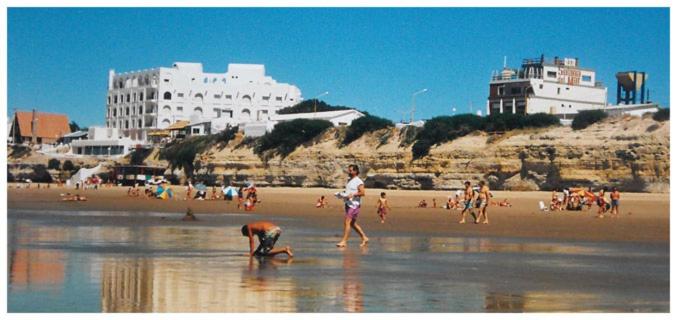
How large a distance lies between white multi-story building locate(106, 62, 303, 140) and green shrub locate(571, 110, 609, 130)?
58.5 meters

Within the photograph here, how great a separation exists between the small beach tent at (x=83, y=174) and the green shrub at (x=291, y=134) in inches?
685

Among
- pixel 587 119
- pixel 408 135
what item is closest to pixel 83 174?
pixel 408 135

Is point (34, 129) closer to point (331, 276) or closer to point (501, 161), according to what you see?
point (501, 161)

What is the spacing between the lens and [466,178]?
50.4m

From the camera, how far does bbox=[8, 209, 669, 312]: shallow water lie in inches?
A: 337

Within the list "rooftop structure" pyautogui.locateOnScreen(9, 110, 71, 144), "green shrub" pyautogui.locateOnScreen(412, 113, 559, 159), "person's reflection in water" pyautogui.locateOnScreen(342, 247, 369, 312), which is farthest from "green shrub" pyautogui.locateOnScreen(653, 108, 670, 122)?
"rooftop structure" pyautogui.locateOnScreen(9, 110, 71, 144)

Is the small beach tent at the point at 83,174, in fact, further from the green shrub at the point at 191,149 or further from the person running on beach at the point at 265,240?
the person running on beach at the point at 265,240

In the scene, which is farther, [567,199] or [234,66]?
[234,66]

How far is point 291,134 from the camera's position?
6581 centimetres

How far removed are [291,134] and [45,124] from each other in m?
63.2

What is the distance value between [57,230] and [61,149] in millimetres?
88127

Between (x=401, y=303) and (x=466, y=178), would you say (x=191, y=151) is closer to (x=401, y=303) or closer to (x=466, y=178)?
(x=466, y=178)

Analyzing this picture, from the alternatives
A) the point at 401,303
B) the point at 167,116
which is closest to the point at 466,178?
the point at 401,303
